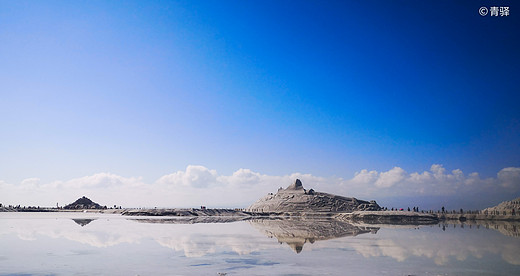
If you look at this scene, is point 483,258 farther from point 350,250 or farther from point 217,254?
point 217,254

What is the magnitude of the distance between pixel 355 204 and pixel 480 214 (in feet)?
129

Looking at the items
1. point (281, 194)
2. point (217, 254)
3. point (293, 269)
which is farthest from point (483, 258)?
point (281, 194)

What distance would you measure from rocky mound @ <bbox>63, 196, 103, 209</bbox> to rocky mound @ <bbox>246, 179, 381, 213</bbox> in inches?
2634

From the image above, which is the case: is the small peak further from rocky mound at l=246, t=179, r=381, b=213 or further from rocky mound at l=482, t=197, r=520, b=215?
rocky mound at l=482, t=197, r=520, b=215

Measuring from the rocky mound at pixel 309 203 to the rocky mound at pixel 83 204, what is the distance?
6690 centimetres

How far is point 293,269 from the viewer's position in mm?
15047

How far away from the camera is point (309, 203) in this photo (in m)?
103

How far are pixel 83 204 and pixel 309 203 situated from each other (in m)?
93.8

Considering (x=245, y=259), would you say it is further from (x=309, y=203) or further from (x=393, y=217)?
(x=309, y=203)

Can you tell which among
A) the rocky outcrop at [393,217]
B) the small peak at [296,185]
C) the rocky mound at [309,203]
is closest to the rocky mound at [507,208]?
the rocky outcrop at [393,217]

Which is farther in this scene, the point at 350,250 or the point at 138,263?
the point at 350,250

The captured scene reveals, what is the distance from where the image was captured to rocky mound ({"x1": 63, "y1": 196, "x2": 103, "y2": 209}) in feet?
465

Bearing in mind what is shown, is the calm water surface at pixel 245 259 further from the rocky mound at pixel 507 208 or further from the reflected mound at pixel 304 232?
the rocky mound at pixel 507 208

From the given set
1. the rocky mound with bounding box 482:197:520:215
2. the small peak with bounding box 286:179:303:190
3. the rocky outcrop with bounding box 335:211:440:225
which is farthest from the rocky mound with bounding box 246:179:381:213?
the rocky mound with bounding box 482:197:520:215
